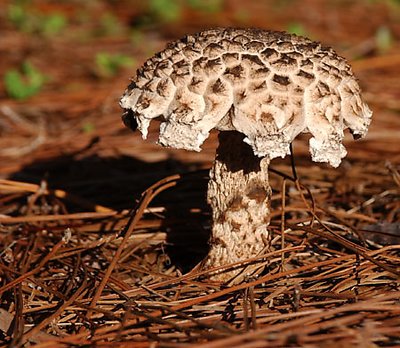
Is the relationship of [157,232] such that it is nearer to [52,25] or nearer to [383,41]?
[383,41]

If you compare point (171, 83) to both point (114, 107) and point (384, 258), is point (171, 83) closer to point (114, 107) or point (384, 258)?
point (384, 258)

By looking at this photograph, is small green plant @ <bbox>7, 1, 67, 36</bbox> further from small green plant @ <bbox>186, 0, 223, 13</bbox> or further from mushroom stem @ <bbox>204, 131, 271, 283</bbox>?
mushroom stem @ <bbox>204, 131, 271, 283</bbox>

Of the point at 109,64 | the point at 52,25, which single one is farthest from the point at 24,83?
the point at 52,25

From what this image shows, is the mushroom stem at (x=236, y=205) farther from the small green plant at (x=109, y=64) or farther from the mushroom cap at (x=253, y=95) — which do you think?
the small green plant at (x=109, y=64)

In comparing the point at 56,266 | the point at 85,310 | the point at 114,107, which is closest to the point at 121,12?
the point at 114,107

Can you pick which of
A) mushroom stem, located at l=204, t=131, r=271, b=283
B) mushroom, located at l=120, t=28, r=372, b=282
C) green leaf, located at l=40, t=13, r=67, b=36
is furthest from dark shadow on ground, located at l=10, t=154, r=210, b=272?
green leaf, located at l=40, t=13, r=67, b=36

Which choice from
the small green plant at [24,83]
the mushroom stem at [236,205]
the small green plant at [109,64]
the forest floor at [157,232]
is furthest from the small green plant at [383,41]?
the mushroom stem at [236,205]
